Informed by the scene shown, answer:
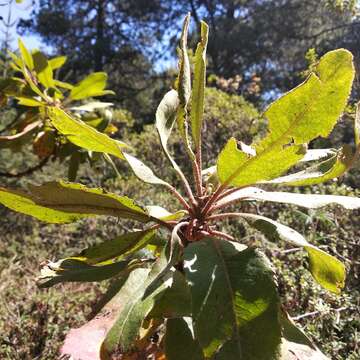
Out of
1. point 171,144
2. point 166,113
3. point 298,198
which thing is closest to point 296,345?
point 298,198

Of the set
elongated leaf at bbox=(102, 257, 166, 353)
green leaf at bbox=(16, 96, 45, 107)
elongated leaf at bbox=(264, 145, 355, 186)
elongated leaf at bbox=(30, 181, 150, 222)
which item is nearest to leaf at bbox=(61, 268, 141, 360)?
elongated leaf at bbox=(102, 257, 166, 353)

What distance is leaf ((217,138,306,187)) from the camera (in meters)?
0.90

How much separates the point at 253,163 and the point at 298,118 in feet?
0.39

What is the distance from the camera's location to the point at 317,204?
93 centimetres

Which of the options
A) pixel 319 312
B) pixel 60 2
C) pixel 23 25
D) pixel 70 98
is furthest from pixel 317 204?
pixel 60 2

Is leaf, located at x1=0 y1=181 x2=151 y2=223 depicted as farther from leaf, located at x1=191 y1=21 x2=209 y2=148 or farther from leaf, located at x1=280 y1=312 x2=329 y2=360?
leaf, located at x1=280 y1=312 x2=329 y2=360

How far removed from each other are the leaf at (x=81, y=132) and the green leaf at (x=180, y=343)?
1.15 feet

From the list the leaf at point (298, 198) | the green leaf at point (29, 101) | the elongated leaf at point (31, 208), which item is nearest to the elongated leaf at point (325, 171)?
the leaf at point (298, 198)

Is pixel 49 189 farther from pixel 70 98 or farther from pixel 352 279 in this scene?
pixel 352 279

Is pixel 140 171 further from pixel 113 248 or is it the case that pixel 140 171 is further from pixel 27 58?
pixel 27 58

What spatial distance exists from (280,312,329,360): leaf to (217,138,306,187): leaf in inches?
10.8

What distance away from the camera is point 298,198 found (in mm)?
982

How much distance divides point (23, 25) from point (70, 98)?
1797 centimetres

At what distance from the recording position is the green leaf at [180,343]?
0.85 m
